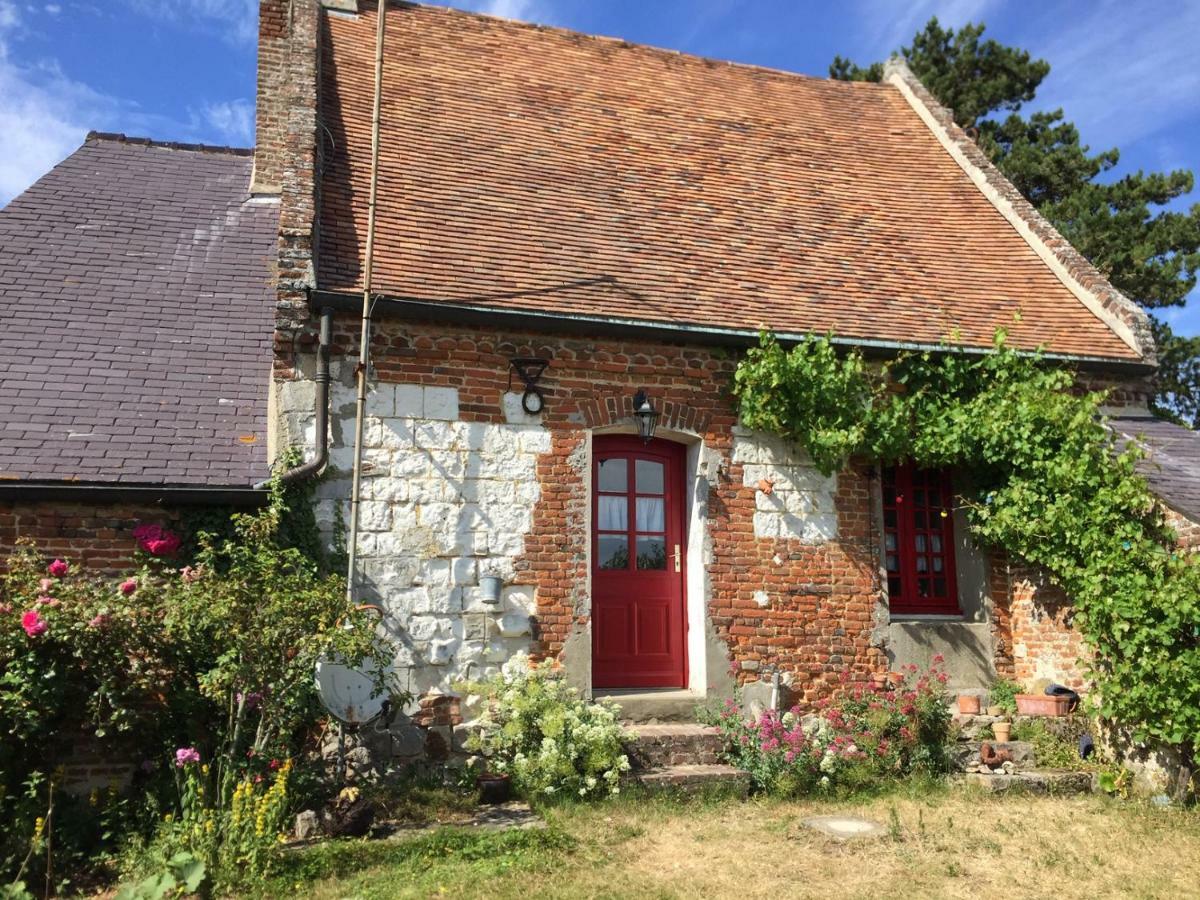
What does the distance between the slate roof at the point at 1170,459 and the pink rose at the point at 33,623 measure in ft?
25.5

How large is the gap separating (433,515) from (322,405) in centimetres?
115

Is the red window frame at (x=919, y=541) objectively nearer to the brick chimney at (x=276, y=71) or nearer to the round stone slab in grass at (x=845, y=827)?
the round stone slab in grass at (x=845, y=827)

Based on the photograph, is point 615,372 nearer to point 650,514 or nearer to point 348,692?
point 650,514

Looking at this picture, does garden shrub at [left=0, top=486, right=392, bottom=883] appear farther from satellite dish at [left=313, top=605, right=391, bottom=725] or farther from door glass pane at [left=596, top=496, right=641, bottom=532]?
door glass pane at [left=596, top=496, right=641, bottom=532]

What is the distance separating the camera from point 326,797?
5.87 meters

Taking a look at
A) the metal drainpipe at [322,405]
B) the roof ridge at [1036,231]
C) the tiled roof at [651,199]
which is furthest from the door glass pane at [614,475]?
the roof ridge at [1036,231]

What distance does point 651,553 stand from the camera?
7996mm

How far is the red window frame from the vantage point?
8477 mm

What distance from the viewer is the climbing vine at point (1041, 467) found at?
6848 mm

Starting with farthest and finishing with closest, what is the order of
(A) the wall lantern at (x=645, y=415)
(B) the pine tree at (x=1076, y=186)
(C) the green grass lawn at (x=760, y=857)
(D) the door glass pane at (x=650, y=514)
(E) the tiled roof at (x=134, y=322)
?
1. (B) the pine tree at (x=1076, y=186)
2. (D) the door glass pane at (x=650, y=514)
3. (A) the wall lantern at (x=645, y=415)
4. (E) the tiled roof at (x=134, y=322)
5. (C) the green grass lawn at (x=760, y=857)

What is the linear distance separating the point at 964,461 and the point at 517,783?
16.0 feet

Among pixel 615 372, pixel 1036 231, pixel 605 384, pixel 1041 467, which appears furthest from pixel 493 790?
pixel 1036 231

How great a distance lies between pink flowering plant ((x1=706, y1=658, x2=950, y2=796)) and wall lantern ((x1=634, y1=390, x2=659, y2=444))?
2272 millimetres

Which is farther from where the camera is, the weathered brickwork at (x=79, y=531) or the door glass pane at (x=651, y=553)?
the door glass pane at (x=651, y=553)
